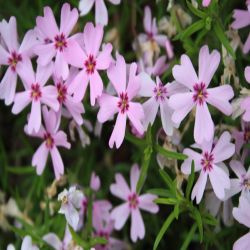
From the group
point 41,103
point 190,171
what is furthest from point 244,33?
point 41,103

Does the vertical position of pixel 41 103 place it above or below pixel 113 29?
below

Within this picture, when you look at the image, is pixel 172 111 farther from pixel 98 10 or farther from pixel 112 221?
pixel 112 221

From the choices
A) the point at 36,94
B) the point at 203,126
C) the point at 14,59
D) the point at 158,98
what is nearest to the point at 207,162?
the point at 203,126

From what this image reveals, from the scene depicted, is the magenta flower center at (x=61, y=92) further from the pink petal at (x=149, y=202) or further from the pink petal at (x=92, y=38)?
the pink petal at (x=149, y=202)

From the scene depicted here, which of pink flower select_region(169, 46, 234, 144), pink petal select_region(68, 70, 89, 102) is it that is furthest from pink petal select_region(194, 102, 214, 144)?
pink petal select_region(68, 70, 89, 102)

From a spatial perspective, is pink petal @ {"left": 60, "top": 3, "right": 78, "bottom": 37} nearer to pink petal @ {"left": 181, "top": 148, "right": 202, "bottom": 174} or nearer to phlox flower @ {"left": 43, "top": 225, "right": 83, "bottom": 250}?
pink petal @ {"left": 181, "top": 148, "right": 202, "bottom": 174}

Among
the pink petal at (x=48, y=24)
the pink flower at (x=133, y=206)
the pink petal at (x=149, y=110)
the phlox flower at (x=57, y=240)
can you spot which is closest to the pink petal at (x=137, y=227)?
the pink flower at (x=133, y=206)

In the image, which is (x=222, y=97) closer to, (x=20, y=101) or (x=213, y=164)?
(x=213, y=164)
